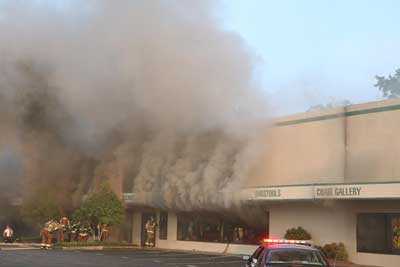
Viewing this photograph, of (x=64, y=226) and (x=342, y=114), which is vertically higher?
(x=342, y=114)

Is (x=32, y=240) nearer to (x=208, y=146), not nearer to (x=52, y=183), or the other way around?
(x=52, y=183)

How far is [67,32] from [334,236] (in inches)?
613

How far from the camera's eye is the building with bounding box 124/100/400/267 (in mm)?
22141

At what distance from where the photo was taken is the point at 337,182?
24.7m

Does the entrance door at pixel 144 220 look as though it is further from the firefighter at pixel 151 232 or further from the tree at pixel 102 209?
the tree at pixel 102 209

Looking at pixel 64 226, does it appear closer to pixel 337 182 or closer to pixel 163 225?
pixel 163 225

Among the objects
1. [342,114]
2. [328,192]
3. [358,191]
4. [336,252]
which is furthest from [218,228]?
[358,191]

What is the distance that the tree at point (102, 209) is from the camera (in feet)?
111

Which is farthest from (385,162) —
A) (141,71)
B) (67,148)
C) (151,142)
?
(67,148)

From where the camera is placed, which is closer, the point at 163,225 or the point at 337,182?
the point at 337,182

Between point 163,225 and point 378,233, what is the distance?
1472cm

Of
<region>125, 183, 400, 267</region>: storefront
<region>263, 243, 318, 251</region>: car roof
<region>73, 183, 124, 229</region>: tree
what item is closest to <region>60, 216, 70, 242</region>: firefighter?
<region>73, 183, 124, 229</region>: tree

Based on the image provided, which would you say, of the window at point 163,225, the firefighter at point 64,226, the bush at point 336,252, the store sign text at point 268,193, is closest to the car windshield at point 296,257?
the bush at point 336,252

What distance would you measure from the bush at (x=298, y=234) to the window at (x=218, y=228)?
360 centimetres
